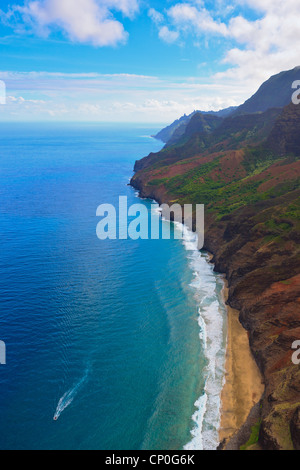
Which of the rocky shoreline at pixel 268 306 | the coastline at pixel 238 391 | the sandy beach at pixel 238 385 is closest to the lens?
the rocky shoreline at pixel 268 306

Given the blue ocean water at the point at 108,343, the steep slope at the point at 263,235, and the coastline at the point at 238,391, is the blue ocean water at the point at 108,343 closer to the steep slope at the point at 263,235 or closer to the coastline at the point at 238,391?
the coastline at the point at 238,391

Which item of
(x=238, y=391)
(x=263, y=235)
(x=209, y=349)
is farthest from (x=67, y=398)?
(x=263, y=235)

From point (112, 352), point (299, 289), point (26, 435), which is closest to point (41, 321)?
point (112, 352)

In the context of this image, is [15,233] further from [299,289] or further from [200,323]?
[299,289]

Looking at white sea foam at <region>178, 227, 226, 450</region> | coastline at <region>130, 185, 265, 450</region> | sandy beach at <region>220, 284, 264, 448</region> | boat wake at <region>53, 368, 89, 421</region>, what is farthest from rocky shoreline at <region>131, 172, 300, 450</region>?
boat wake at <region>53, 368, 89, 421</region>

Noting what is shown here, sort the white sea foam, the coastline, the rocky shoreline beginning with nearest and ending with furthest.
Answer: the rocky shoreline → the coastline → the white sea foam

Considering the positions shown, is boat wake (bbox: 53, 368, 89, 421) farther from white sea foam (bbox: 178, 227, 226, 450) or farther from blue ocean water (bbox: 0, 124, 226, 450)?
white sea foam (bbox: 178, 227, 226, 450)

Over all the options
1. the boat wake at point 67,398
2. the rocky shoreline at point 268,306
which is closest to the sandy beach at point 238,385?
the rocky shoreline at point 268,306
